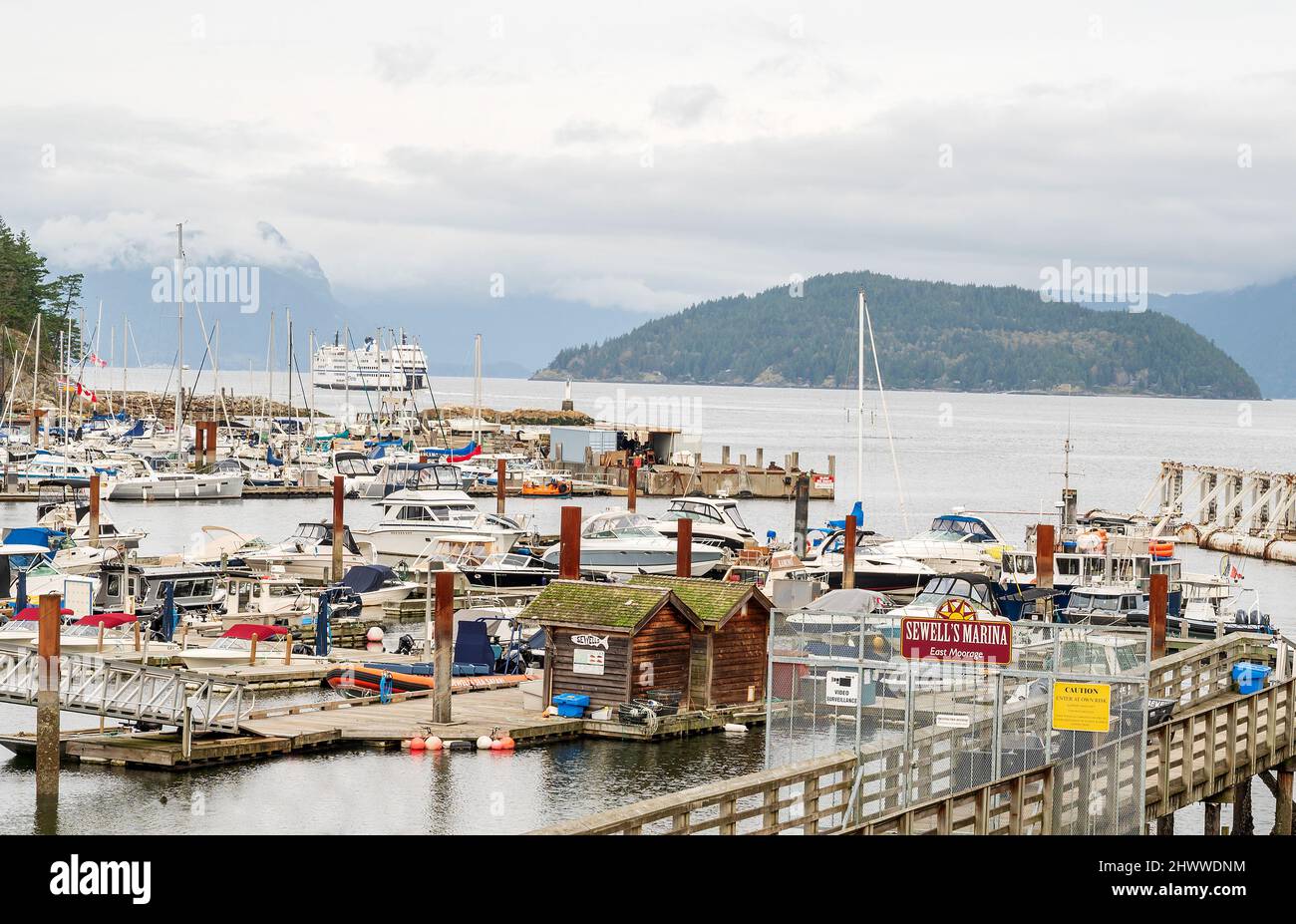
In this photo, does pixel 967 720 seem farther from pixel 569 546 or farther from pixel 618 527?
pixel 618 527

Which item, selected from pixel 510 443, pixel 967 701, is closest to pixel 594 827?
pixel 967 701

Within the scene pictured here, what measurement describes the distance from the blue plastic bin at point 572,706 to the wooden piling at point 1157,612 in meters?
13.5

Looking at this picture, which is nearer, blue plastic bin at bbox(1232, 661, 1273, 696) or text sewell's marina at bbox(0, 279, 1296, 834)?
text sewell's marina at bbox(0, 279, 1296, 834)

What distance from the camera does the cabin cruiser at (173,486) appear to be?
96188mm

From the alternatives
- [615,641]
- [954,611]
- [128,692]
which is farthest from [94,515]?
[954,611]

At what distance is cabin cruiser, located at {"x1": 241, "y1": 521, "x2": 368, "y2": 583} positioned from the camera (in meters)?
57.9

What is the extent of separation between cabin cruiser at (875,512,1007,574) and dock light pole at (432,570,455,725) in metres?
26.4

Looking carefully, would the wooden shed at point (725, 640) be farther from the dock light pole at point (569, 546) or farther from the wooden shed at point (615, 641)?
the dock light pole at point (569, 546)

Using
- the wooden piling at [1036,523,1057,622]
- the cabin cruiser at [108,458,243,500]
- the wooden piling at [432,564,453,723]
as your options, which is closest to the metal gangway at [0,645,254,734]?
the wooden piling at [432,564,453,723]

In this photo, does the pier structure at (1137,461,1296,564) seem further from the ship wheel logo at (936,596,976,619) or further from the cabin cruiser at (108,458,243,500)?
the ship wheel logo at (936,596,976,619)
